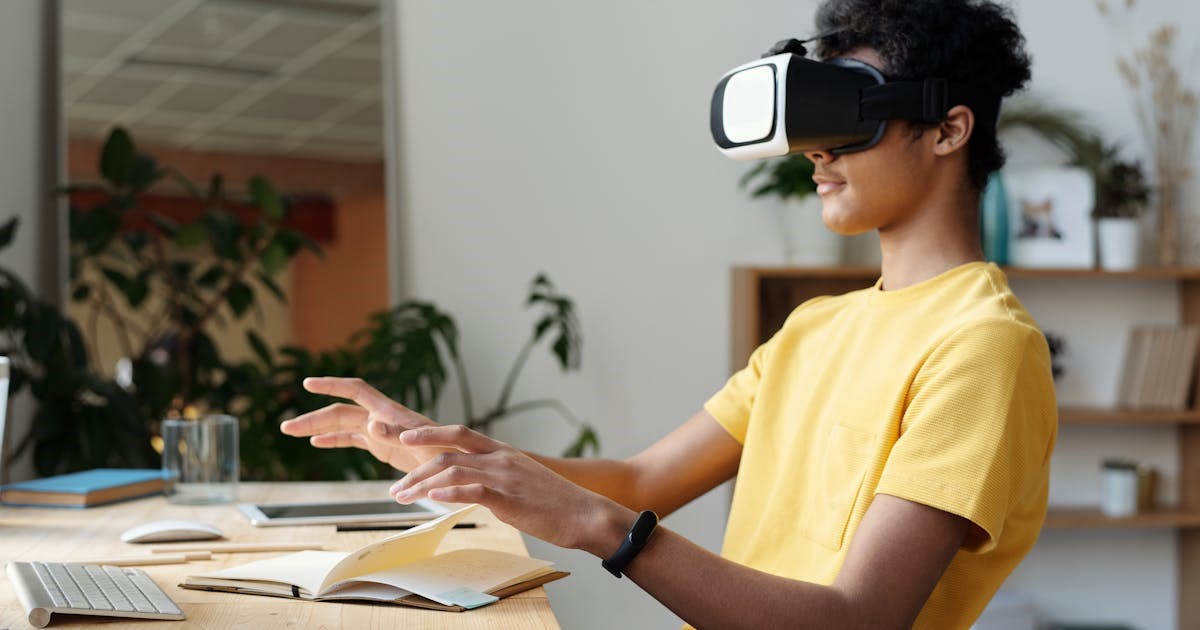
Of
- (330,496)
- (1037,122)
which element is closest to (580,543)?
(330,496)

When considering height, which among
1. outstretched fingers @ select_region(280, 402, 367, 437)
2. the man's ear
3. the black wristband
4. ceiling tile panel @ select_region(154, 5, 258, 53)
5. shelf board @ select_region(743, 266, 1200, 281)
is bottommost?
the black wristband

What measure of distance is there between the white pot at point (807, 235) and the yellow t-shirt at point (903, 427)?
1759 mm

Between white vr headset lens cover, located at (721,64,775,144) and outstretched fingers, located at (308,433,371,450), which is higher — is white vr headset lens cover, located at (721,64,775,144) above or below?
above

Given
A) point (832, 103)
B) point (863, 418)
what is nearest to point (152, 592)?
point (863, 418)

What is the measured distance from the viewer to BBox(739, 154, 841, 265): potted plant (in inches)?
129

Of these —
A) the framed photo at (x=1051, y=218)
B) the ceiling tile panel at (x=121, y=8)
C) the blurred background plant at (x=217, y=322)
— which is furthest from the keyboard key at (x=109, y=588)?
the framed photo at (x=1051, y=218)

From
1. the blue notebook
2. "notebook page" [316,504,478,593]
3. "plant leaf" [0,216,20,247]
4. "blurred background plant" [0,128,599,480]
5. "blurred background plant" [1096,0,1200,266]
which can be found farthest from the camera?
"blurred background plant" [1096,0,1200,266]

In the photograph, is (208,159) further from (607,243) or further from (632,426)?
(632,426)

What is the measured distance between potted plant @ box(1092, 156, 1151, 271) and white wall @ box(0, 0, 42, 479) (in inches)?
115

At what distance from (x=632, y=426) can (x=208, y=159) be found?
1.37 meters

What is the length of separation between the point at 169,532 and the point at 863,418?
2.79ft

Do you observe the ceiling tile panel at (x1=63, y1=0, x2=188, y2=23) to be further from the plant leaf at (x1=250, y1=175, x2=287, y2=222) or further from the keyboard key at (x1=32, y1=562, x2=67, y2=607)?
the keyboard key at (x1=32, y1=562, x2=67, y2=607)

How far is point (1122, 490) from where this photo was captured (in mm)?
3457

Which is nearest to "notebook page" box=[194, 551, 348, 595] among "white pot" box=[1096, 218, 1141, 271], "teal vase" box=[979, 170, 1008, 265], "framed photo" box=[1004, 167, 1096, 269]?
"teal vase" box=[979, 170, 1008, 265]
